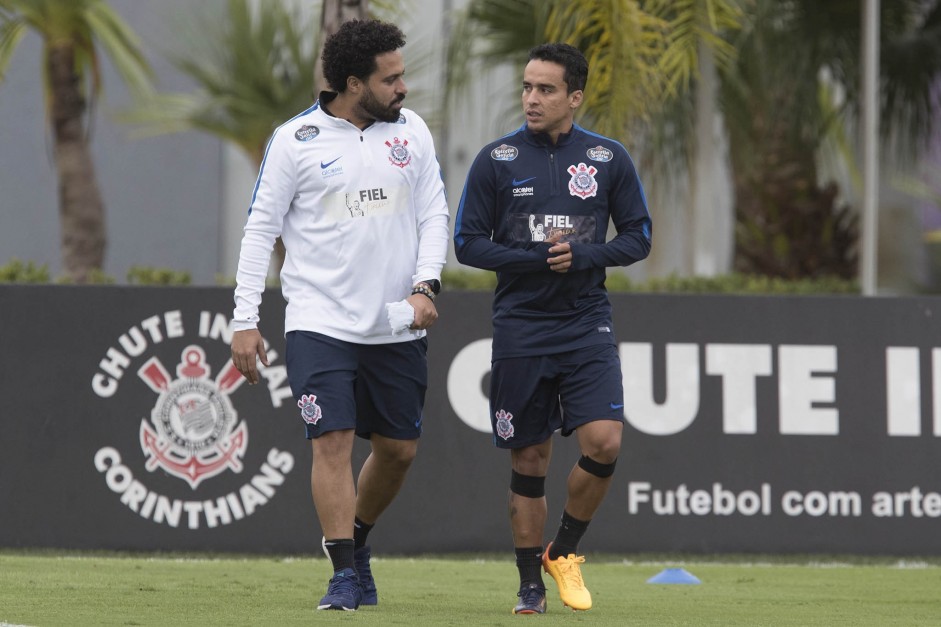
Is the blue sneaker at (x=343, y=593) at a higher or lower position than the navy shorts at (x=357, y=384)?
lower

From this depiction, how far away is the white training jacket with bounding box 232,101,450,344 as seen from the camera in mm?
5270

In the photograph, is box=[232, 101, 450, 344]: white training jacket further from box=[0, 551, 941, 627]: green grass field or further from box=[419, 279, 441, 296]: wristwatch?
box=[0, 551, 941, 627]: green grass field

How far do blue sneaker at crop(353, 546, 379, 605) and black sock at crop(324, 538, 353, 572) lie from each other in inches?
11.6

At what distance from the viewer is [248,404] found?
319 inches

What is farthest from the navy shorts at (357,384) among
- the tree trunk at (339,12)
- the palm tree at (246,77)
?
the palm tree at (246,77)

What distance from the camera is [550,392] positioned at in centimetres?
549

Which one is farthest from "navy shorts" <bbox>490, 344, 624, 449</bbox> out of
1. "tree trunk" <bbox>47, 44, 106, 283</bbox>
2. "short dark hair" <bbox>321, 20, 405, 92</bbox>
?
"tree trunk" <bbox>47, 44, 106, 283</bbox>

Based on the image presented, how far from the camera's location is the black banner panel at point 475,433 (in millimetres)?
8031

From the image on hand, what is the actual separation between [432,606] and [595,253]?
145cm

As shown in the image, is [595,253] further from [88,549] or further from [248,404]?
[88,549]

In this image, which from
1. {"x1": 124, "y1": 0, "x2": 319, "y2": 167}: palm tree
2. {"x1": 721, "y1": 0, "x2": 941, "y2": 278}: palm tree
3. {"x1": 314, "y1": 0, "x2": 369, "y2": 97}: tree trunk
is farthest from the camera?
{"x1": 124, "y1": 0, "x2": 319, "y2": 167}: palm tree

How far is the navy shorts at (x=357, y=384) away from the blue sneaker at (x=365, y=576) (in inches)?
17.0

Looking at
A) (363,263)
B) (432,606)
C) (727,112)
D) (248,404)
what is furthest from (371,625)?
(727,112)

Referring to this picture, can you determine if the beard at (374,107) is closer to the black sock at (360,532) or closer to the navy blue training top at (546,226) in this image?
the navy blue training top at (546,226)
